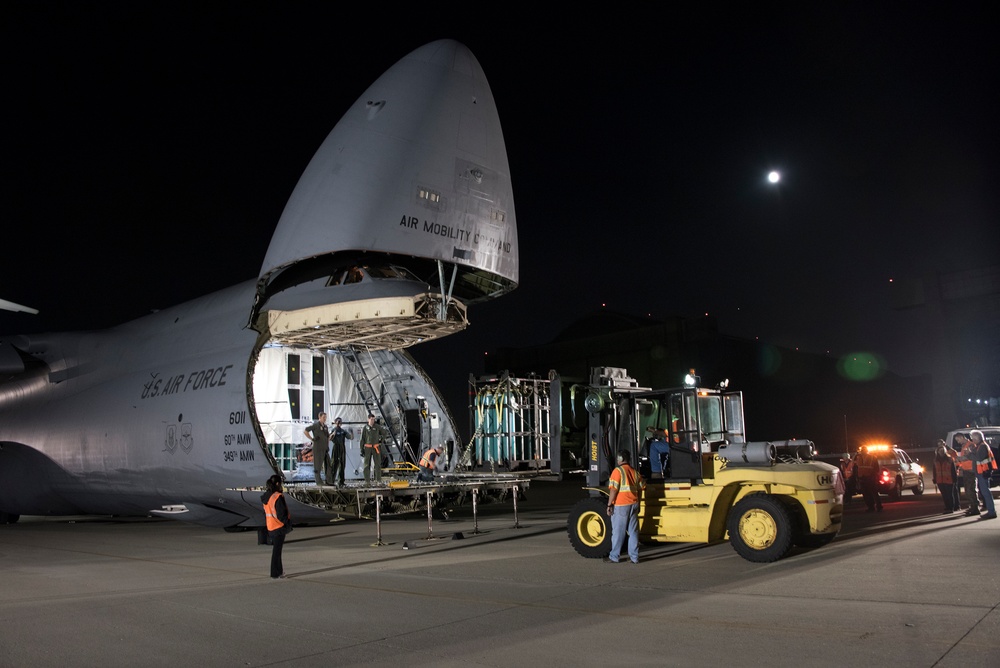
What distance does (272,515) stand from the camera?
1045cm

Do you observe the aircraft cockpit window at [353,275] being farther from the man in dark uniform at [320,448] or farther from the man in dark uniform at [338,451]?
the man in dark uniform at [338,451]

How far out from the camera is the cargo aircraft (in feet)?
45.0

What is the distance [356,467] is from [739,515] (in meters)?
11.3

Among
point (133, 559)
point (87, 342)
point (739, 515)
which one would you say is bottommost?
point (133, 559)

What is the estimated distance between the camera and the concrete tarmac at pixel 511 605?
614 cm

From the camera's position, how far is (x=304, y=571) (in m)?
11.1

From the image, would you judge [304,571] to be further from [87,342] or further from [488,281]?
[87,342]

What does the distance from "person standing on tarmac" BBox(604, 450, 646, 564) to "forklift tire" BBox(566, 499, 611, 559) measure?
273 mm

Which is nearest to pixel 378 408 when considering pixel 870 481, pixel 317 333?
pixel 317 333

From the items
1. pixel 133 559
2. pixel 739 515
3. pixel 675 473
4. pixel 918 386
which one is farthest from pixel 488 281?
pixel 918 386

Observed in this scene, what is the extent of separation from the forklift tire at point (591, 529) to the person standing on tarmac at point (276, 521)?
4005 millimetres

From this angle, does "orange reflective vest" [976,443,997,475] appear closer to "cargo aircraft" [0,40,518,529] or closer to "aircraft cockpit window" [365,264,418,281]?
"cargo aircraft" [0,40,518,529]

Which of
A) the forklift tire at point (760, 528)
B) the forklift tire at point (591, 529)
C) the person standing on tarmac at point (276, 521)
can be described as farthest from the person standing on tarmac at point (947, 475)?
the person standing on tarmac at point (276, 521)

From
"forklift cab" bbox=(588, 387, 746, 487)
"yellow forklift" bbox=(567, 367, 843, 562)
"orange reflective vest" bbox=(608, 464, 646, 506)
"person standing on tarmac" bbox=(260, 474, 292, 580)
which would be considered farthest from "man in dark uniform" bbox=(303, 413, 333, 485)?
"orange reflective vest" bbox=(608, 464, 646, 506)
